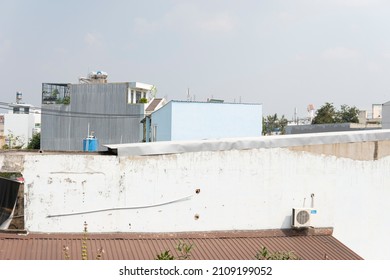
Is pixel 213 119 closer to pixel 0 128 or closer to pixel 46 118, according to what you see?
pixel 46 118

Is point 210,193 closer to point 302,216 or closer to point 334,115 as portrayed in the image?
point 302,216

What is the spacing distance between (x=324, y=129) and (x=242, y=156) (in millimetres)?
28454

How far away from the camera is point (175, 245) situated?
770 centimetres

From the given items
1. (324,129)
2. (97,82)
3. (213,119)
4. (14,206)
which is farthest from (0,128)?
(14,206)

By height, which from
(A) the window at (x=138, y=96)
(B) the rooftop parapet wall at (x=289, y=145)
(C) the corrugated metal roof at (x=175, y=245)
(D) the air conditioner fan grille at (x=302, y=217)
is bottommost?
(C) the corrugated metal roof at (x=175, y=245)

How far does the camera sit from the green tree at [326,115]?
149ft

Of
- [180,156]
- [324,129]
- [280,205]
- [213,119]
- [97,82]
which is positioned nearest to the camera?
[180,156]

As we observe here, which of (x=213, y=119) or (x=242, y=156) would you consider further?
(x=213, y=119)

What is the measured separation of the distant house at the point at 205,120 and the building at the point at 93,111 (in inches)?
501

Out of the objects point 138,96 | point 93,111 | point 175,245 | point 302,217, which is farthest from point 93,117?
point 175,245

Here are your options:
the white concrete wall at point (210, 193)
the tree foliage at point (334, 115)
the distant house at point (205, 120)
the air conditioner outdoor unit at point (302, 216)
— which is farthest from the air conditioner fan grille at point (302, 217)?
the tree foliage at point (334, 115)

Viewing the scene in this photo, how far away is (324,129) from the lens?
35.4m

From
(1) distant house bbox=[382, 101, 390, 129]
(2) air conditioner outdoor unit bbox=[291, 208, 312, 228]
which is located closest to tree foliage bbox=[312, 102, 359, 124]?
(1) distant house bbox=[382, 101, 390, 129]

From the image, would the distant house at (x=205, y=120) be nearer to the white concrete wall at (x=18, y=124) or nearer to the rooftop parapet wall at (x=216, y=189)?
the rooftop parapet wall at (x=216, y=189)
